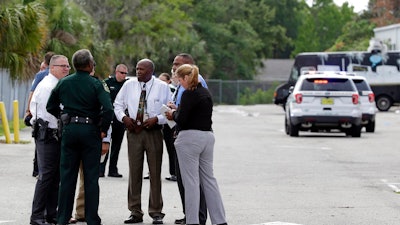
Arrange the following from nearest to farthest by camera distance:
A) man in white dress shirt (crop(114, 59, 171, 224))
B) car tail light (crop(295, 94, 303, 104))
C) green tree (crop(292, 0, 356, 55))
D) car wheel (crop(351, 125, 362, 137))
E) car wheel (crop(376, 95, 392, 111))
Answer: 1. man in white dress shirt (crop(114, 59, 171, 224))
2. car tail light (crop(295, 94, 303, 104))
3. car wheel (crop(351, 125, 362, 137))
4. car wheel (crop(376, 95, 392, 111))
5. green tree (crop(292, 0, 356, 55))

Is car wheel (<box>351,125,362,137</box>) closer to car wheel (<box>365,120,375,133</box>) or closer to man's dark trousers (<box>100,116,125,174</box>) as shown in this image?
car wheel (<box>365,120,375,133</box>)

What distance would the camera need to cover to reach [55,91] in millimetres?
11586

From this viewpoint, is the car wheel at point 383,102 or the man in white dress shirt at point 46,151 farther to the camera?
the car wheel at point 383,102

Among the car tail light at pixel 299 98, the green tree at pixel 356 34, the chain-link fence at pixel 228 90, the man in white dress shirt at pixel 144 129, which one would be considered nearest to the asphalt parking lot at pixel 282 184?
the man in white dress shirt at pixel 144 129

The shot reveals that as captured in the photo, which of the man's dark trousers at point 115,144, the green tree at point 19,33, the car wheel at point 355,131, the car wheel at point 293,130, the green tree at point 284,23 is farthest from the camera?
the green tree at point 284,23

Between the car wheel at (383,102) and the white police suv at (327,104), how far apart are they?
79.5 ft

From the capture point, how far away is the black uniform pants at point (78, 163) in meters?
11.4

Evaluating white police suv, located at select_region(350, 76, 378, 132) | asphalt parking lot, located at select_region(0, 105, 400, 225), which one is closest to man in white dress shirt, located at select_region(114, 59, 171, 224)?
asphalt parking lot, located at select_region(0, 105, 400, 225)

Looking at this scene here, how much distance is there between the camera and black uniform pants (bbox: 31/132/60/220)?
11.9 meters

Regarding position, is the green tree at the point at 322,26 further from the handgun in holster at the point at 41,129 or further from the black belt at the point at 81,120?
the black belt at the point at 81,120

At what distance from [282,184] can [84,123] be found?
6.15 meters

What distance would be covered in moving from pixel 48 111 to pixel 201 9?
75.2m

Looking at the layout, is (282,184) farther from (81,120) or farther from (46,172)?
(81,120)

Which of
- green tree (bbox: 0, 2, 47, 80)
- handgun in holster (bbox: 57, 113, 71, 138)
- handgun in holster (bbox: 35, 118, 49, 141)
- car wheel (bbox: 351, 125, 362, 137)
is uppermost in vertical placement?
green tree (bbox: 0, 2, 47, 80)
